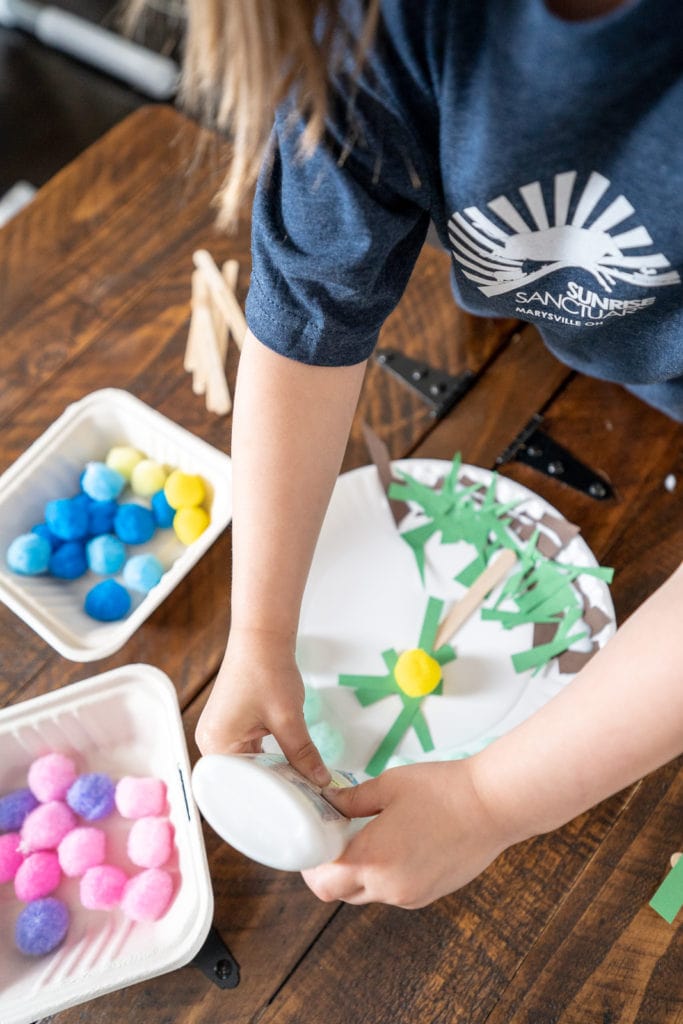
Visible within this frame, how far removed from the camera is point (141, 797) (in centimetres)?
55

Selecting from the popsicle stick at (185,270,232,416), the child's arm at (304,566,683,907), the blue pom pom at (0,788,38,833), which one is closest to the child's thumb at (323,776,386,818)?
the child's arm at (304,566,683,907)

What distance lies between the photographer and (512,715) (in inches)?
22.0

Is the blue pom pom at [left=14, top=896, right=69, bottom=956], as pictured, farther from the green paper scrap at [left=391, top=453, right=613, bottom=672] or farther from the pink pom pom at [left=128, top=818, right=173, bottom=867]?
the green paper scrap at [left=391, top=453, right=613, bottom=672]

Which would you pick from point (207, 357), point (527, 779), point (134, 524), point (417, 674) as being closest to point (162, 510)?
point (134, 524)

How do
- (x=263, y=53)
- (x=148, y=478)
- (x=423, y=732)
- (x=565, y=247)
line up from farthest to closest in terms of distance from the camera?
(x=148, y=478) < (x=423, y=732) < (x=565, y=247) < (x=263, y=53)

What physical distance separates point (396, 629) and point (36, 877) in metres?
0.27

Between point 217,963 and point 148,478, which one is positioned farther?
point 148,478

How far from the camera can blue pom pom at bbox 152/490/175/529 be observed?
0.66 meters

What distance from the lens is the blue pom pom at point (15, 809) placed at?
0.55 m

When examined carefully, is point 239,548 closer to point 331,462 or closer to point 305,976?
point 331,462

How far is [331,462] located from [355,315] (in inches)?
3.6

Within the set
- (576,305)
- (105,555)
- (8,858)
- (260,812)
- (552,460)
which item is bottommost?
(8,858)

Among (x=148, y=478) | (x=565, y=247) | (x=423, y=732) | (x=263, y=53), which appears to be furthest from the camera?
(x=148, y=478)

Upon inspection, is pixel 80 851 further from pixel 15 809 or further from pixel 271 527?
pixel 271 527
